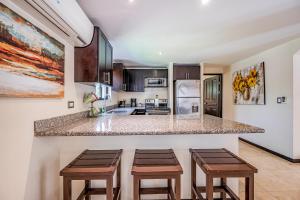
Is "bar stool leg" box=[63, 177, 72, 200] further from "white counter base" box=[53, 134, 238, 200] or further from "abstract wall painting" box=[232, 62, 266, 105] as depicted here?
"abstract wall painting" box=[232, 62, 266, 105]

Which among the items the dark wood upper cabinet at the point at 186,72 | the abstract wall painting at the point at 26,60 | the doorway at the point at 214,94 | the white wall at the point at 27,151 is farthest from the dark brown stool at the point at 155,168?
the doorway at the point at 214,94

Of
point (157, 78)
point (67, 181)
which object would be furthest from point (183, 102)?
point (67, 181)

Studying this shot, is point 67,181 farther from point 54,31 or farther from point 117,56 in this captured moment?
point 117,56

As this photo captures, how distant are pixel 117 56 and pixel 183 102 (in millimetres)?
2219

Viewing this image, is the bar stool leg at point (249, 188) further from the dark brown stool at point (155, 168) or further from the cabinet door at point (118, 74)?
the cabinet door at point (118, 74)

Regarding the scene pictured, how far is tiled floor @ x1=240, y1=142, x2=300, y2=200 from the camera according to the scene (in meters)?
2.30

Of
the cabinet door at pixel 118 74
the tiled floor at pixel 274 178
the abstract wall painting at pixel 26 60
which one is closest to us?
the abstract wall painting at pixel 26 60

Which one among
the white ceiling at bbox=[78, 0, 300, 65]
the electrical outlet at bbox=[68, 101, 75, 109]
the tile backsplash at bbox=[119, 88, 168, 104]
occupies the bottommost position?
the electrical outlet at bbox=[68, 101, 75, 109]

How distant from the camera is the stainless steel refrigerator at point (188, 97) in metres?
5.25

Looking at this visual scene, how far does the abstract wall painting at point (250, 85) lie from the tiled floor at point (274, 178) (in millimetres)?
1281

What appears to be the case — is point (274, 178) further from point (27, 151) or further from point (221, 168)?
point (27, 151)

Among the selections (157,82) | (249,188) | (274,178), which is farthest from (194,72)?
(249,188)

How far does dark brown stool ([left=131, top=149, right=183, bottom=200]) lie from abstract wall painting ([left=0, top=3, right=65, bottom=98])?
Answer: 0.98 m

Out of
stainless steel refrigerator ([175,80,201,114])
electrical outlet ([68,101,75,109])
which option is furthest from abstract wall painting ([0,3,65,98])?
stainless steel refrigerator ([175,80,201,114])
